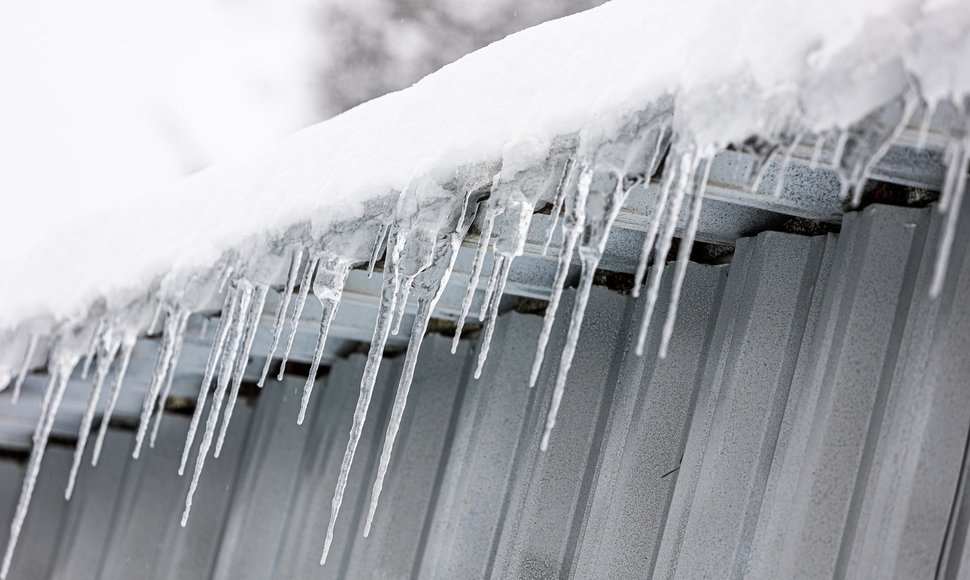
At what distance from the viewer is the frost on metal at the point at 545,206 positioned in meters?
1.74

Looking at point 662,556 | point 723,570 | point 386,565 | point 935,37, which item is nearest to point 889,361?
point 723,570

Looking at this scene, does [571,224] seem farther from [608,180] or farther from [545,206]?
[545,206]

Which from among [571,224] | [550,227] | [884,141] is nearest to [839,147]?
[884,141]

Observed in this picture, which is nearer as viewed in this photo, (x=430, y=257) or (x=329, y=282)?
(x=430, y=257)

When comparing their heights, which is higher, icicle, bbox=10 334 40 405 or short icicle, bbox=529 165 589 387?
short icicle, bbox=529 165 589 387

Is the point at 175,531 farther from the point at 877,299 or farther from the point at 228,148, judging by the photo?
the point at 228,148

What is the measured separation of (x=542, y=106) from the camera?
2.39m

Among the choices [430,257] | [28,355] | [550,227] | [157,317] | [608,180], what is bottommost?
[28,355]

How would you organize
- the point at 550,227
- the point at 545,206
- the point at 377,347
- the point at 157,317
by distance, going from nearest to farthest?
1. the point at 550,227
2. the point at 545,206
3. the point at 377,347
4. the point at 157,317

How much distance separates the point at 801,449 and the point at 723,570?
1.28ft

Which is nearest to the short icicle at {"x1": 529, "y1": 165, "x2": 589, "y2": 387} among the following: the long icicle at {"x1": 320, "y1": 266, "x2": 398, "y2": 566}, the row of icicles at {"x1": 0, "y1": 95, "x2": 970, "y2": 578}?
the row of icicles at {"x1": 0, "y1": 95, "x2": 970, "y2": 578}

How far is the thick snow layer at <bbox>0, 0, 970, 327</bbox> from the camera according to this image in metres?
1.63

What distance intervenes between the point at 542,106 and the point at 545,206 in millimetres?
371

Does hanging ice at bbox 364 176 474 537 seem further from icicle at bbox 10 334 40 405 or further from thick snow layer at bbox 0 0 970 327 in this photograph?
icicle at bbox 10 334 40 405
